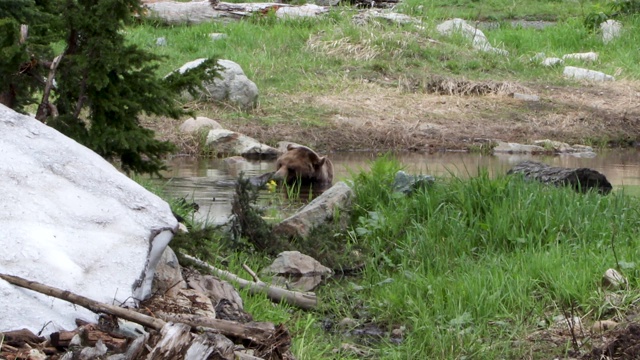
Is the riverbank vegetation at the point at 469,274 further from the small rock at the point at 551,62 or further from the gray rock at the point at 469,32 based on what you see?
the gray rock at the point at 469,32

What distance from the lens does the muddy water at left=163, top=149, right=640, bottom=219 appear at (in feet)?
30.0

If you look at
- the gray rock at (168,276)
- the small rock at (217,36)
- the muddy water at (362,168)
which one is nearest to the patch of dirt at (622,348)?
the gray rock at (168,276)

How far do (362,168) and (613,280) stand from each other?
507 centimetres

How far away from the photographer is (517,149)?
13.6 metres

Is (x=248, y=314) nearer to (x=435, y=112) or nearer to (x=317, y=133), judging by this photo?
(x=317, y=133)

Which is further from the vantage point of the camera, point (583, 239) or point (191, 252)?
point (583, 239)

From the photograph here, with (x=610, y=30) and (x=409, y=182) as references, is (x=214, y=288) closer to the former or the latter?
(x=409, y=182)

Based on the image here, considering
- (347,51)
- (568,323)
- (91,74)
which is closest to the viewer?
(568,323)

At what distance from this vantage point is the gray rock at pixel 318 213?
23.7 ft

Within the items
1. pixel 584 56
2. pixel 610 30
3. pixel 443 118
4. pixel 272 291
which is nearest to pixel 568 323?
pixel 272 291

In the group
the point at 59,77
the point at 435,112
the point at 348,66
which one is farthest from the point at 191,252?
the point at 348,66

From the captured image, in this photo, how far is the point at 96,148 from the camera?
5.36m

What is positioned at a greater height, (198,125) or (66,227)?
(66,227)

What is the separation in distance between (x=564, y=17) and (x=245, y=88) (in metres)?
8.92
